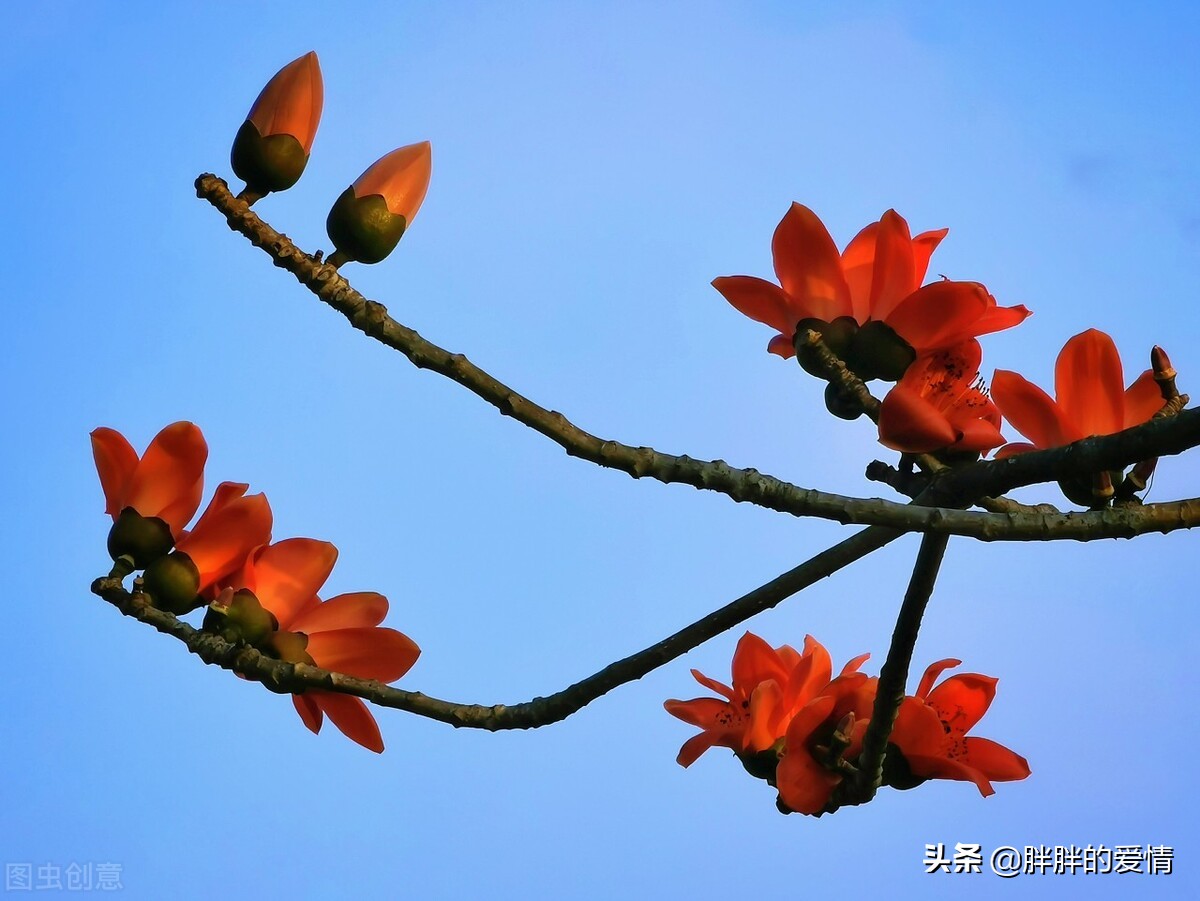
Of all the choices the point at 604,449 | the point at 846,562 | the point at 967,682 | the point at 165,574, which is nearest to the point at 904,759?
the point at 967,682

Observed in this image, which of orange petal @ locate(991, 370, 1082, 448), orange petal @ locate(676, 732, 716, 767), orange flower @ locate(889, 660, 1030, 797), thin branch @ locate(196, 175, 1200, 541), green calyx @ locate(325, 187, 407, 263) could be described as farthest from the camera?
orange petal @ locate(676, 732, 716, 767)

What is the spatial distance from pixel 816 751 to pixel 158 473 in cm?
78

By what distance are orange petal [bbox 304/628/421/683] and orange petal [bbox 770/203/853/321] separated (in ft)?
1.69

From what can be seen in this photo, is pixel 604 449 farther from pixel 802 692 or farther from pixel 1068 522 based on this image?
pixel 802 692

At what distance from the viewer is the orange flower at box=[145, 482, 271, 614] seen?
1.18 m

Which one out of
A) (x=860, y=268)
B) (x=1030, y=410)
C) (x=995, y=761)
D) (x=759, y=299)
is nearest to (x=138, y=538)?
(x=759, y=299)

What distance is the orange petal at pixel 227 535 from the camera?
119cm

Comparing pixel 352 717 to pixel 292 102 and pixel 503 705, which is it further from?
pixel 292 102

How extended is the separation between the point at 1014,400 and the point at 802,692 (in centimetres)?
49

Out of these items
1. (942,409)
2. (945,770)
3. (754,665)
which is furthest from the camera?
(754,665)

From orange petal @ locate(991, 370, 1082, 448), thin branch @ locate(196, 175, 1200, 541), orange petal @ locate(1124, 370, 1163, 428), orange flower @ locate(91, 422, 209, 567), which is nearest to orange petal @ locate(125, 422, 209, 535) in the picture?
orange flower @ locate(91, 422, 209, 567)

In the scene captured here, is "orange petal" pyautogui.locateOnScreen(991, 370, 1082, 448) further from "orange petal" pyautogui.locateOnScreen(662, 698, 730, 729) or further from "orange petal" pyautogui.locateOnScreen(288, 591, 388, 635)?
"orange petal" pyautogui.locateOnScreen(288, 591, 388, 635)

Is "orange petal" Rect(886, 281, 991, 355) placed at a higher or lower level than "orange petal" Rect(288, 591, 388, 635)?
higher

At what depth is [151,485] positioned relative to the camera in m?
1.20
